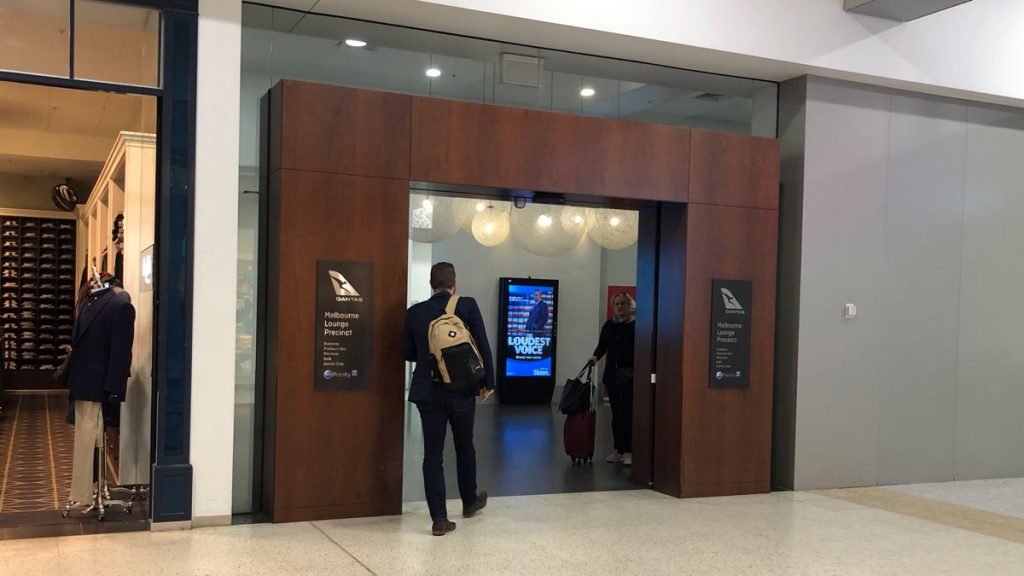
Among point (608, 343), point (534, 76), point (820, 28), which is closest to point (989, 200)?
point (820, 28)

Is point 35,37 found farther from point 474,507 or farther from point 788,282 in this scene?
point 788,282

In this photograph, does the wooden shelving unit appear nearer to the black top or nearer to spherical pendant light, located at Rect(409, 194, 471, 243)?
spherical pendant light, located at Rect(409, 194, 471, 243)

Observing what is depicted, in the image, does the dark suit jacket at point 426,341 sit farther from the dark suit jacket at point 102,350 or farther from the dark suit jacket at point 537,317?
the dark suit jacket at point 537,317

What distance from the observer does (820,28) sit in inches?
301

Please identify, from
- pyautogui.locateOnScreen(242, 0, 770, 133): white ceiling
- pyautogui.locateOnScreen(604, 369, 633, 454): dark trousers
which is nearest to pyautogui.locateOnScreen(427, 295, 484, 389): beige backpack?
pyautogui.locateOnScreen(242, 0, 770, 133): white ceiling

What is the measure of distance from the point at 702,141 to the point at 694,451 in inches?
96.0

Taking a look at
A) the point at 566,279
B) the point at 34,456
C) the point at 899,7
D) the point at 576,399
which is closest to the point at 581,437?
the point at 576,399

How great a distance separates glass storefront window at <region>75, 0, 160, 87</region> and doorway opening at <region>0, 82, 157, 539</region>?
170 mm

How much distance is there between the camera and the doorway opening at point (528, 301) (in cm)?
756

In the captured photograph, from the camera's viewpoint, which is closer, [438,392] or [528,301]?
[438,392]

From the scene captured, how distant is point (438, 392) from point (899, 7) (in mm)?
4915

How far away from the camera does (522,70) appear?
7.16 m

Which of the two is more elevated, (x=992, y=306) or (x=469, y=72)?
(x=469, y=72)

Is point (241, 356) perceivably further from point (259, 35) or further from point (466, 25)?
point (466, 25)
